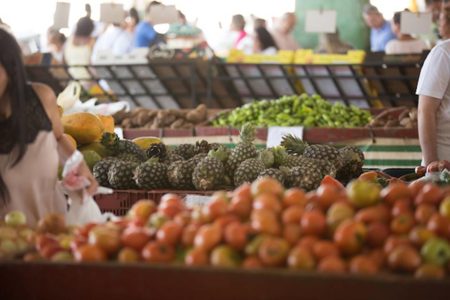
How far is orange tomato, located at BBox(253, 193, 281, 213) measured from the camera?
265 centimetres

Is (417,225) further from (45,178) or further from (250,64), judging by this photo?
(250,64)

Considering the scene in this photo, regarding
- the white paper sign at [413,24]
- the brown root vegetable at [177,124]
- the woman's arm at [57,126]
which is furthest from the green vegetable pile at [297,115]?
the woman's arm at [57,126]

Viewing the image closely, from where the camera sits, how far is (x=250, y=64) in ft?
29.4

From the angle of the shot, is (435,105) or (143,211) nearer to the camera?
(143,211)

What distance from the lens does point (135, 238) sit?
103 inches

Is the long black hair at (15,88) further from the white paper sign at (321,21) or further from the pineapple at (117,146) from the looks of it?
the white paper sign at (321,21)

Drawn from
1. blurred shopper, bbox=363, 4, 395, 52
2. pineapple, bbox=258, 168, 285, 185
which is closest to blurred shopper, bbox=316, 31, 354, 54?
blurred shopper, bbox=363, 4, 395, 52

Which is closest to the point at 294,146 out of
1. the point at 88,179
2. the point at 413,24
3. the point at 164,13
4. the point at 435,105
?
the point at 435,105

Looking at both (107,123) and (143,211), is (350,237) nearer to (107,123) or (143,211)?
(143,211)

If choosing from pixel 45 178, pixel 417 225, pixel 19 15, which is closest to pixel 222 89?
pixel 19 15

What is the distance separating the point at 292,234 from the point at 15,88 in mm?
1273

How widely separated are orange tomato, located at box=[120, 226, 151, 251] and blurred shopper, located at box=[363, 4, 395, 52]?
8.49 m

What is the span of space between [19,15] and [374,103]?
234 inches

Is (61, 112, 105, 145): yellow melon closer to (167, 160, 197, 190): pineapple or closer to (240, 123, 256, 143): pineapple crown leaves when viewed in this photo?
(167, 160, 197, 190): pineapple
